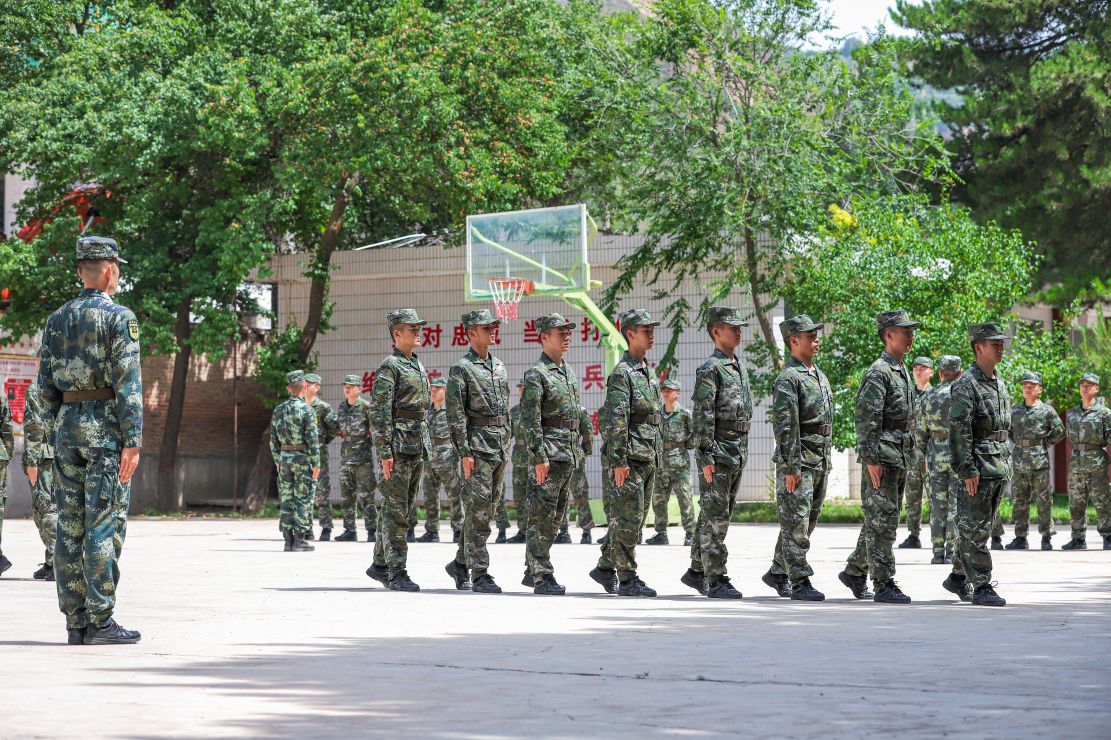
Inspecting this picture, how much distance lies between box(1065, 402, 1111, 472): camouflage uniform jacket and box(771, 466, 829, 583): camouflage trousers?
8.78m

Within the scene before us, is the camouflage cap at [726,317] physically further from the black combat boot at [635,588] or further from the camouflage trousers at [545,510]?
the black combat boot at [635,588]

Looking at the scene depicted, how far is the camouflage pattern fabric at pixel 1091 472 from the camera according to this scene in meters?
19.6

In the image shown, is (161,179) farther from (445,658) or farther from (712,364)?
(445,658)

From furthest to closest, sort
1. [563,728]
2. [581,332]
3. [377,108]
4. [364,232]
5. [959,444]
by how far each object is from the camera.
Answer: [364,232] < [581,332] < [377,108] < [959,444] < [563,728]

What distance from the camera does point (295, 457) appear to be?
18.5 metres

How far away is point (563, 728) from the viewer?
6148 mm

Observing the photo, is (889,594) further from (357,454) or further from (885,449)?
(357,454)

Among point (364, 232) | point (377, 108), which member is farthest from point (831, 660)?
point (364, 232)

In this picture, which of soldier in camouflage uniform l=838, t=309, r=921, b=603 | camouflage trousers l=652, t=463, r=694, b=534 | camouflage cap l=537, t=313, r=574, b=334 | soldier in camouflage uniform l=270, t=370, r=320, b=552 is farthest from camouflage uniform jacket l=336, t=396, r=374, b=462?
soldier in camouflage uniform l=838, t=309, r=921, b=603

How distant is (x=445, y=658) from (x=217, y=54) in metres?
23.7

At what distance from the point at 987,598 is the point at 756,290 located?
18421 mm

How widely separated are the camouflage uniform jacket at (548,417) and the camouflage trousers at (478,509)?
1.43 ft

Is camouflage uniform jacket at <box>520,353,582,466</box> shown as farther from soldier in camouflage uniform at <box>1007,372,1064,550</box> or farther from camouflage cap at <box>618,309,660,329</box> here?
soldier in camouflage uniform at <box>1007,372,1064,550</box>

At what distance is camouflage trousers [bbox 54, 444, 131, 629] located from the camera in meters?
8.91
